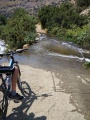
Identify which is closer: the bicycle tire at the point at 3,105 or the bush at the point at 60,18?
the bicycle tire at the point at 3,105

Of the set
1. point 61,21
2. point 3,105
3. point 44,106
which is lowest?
point 61,21

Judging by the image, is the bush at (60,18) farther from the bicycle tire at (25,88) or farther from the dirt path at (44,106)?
the dirt path at (44,106)

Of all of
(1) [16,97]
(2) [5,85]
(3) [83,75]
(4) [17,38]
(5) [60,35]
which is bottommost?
Answer: (5) [60,35]

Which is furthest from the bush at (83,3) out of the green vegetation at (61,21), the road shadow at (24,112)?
the road shadow at (24,112)

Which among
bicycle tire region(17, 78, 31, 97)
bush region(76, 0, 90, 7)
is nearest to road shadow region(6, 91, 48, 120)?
bicycle tire region(17, 78, 31, 97)

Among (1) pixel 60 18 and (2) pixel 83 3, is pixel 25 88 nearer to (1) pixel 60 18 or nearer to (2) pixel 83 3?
(1) pixel 60 18

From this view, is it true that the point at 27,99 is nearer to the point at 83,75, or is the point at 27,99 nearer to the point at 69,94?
the point at 69,94

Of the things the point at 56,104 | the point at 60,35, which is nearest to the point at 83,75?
the point at 56,104

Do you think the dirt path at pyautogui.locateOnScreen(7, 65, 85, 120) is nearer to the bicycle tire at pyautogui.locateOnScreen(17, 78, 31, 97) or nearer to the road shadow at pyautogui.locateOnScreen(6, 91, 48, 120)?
the road shadow at pyautogui.locateOnScreen(6, 91, 48, 120)

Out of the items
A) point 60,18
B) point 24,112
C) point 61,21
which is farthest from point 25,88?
point 60,18

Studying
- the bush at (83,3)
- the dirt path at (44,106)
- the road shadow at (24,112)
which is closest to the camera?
the road shadow at (24,112)

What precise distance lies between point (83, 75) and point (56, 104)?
275 centimetres

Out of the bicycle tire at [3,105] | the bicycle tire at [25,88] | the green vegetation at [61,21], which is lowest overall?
the green vegetation at [61,21]

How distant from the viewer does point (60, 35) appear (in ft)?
82.7
